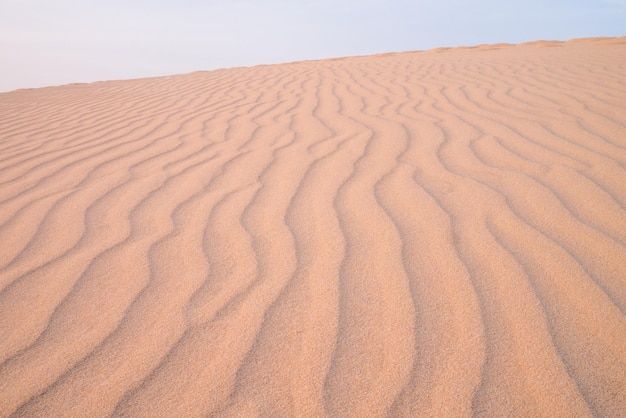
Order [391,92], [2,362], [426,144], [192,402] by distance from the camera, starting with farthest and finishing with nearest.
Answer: [391,92] < [426,144] < [2,362] < [192,402]

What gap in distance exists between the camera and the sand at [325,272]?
1127 millimetres

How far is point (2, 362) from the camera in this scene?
4.05 ft

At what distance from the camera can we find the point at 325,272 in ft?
5.19

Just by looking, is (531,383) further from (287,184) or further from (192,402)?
(287,184)

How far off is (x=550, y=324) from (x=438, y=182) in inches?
42.7

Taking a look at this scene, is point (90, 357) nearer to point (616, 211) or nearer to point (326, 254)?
point (326, 254)

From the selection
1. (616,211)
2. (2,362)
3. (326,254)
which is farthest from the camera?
(616,211)

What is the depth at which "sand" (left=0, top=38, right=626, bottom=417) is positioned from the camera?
1.13 meters

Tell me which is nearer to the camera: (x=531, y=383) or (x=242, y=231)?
(x=531, y=383)

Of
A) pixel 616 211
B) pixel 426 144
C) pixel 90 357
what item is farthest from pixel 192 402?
pixel 426 144

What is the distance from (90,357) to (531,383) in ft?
3.80

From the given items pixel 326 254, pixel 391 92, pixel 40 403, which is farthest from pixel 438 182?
pixel 391 92

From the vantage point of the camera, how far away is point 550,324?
129 centimetres

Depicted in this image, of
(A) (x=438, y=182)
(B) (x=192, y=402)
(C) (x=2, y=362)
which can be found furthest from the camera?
(A) (x=438, y=182)
